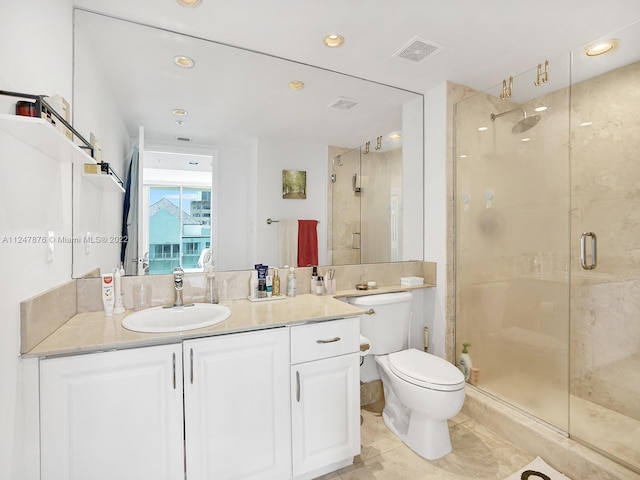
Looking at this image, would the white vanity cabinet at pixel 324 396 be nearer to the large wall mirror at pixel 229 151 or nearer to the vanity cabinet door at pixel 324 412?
the vanity cabinet door at pixel 324 412

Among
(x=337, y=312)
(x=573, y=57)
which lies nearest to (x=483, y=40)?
(x=573, y=57)

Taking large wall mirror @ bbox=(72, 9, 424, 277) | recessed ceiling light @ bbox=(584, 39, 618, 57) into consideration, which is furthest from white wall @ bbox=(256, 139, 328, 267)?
recessed ceiling light @ bbox=(584, 39, 618, 57)

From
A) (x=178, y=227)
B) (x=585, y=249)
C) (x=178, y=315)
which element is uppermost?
(x=178, y=227)

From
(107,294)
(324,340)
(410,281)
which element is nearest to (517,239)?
(410,281)

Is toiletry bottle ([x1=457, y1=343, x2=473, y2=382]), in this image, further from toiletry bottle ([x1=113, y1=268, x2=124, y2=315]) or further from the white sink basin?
toiletry bottle ([x1=113, y1=268, x2=124, y2=315])

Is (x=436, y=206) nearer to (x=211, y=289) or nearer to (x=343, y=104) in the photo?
(x=343, y=104)

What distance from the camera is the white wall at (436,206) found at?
2.38 meters

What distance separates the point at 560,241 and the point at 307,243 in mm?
1648

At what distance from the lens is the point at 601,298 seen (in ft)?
6.84

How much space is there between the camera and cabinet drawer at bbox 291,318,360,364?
57.6 inches

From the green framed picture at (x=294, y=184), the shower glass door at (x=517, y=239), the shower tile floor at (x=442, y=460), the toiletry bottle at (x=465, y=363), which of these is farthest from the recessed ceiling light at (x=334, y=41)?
the shower tile floor at (x=442, y=460)

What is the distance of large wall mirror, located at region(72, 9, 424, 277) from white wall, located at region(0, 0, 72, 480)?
0.95 feet

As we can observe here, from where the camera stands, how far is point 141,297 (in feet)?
5.45

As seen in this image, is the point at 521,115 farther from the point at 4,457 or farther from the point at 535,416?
the point at 4,457
